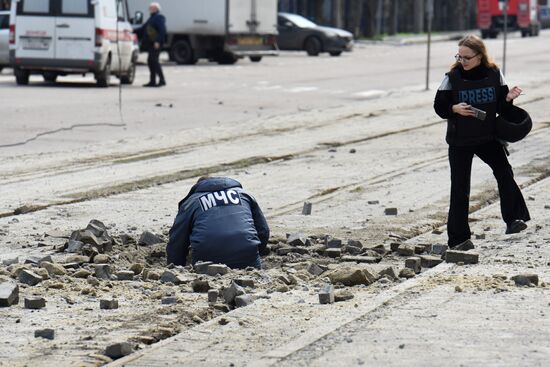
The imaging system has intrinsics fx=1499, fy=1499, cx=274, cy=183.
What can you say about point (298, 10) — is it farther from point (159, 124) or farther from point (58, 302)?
point (58, 302)

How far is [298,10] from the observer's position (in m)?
69.1

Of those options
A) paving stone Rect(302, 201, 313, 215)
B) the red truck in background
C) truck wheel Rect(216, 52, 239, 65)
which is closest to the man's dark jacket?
truck wheel Rect(216, 52, 239, 65)

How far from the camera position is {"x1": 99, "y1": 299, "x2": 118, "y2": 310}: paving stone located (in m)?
7.67

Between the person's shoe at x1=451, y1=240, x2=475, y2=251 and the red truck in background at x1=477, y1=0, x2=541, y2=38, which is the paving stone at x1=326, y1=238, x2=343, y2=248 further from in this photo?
the red truck in background at x1=477, y1=0, x2=541, y2=38

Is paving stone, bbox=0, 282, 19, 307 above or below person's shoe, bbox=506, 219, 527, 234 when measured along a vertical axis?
above

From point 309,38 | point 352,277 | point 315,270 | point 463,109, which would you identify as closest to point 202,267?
point 315,270

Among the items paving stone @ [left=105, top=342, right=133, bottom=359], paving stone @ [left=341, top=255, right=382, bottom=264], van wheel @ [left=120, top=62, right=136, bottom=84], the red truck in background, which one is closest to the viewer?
paving stone @ [left=105, top=342, right=133, bottom=359]

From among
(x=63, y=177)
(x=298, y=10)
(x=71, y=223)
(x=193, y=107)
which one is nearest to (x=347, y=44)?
(x=298, y=10)

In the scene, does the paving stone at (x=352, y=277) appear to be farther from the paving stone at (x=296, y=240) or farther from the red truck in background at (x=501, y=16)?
the red truck in background at (x=501, y=16)

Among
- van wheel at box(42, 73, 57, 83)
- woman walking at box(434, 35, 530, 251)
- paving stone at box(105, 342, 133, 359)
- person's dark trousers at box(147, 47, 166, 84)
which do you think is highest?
woman walking at box(434, 35, 530, 251)

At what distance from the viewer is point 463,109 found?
9781 mm

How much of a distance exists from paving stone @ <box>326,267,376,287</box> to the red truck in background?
6244 cm

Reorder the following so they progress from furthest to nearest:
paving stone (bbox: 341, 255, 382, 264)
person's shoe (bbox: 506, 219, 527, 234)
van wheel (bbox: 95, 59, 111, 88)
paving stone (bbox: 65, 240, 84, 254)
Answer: van wheel (bbox: 95, 59, 111, 88)
person's shoe (bbox: 506, 219, 527, 234)
paving stone (bbox: 65, 240, 84, 254)
paving stone (bbox: 341, 255, 382, 264)

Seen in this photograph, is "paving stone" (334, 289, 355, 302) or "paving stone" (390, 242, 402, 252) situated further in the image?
"paving stone" (390, 242, 402, 252)
